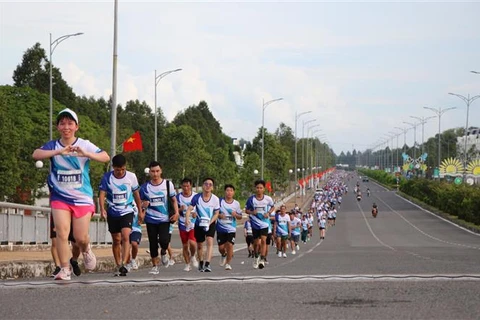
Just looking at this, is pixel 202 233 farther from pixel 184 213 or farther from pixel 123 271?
pixel 123 271

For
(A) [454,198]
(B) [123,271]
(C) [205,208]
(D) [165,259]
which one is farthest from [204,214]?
(A) [454,198]

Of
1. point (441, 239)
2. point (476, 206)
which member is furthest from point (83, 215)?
point (476, 206)

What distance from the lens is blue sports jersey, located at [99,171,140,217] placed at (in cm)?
1539

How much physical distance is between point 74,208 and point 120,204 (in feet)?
10.5

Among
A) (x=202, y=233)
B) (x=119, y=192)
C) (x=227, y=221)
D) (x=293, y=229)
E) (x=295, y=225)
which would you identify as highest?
(x=119, y=192)

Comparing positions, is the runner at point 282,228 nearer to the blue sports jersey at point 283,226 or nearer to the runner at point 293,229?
the blue sports jersey at point 283,226

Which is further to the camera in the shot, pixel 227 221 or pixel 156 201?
pixel 227 221

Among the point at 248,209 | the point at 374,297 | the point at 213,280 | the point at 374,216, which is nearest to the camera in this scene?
the point at 374,297

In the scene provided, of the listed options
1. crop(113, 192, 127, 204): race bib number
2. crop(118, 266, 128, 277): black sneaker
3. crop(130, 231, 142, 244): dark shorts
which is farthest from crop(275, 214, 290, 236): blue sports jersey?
crop(118, 266, 128, 277): black sneaker

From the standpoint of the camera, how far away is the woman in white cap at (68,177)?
12109mm

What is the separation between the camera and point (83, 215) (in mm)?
12297

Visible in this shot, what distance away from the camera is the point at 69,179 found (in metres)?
12.2

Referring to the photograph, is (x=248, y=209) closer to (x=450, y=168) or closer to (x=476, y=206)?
(x=476, y=206)

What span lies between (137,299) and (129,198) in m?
4.66
